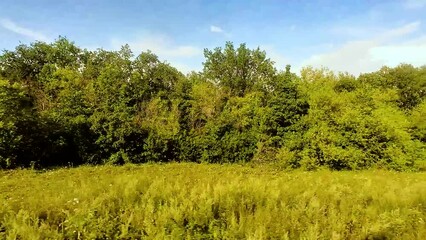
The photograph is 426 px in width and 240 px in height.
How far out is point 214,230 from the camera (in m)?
5.24

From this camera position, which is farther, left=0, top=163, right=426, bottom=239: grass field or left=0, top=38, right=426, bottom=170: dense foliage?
left=0, top=38, right=426, bottom=170: dense foliage

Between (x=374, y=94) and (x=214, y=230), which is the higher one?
(x=374, y=94)

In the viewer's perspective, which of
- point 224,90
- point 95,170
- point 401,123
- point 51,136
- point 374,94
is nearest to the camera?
point 95,170

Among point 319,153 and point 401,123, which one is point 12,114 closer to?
point 319,153

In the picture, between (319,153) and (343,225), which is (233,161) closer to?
(319,153)

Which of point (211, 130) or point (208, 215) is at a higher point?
point (211, 130)

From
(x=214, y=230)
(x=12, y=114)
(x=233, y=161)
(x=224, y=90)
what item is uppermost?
(x=224, y=90)

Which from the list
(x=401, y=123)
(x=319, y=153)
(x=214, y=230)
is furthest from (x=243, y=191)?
(x=401, y=123)

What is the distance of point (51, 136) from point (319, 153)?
1738 cm

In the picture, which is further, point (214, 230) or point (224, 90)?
point (224, 90)

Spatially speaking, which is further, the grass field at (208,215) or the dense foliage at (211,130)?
the dense foliage at (211,130)

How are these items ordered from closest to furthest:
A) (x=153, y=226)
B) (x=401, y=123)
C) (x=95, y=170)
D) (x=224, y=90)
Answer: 1. (x=153, y=226)
2. (x=95, y=170)
3. (x=401, y=123)
4. (x=224, y=90)

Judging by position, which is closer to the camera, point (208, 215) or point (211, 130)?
point (208, 215)

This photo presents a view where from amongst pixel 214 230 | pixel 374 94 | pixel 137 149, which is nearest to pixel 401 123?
pixel 374 94
